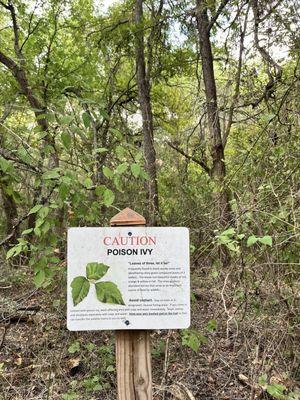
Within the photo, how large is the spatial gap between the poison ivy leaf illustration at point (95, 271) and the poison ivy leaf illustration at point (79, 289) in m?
0.03

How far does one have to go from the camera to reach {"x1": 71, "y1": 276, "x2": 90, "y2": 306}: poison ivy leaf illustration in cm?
176

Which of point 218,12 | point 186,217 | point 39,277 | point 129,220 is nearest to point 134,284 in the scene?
point 129,220

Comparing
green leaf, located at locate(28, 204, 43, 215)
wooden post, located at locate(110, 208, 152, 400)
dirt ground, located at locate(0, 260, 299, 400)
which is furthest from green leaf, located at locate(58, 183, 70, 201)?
dirt ground, located at locate(0, 260, 299, 400)

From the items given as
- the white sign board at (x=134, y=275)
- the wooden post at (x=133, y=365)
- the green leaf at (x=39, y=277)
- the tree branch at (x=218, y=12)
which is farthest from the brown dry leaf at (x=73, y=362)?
the tree branch at (x=218, y=12)

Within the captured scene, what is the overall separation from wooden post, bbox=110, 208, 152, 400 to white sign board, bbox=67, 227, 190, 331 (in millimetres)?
86

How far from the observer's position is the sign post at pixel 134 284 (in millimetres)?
1856

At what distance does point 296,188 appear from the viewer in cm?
293

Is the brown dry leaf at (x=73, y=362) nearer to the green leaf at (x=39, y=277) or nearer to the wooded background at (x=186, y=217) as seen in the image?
the wooded background at (x=186, y=217)

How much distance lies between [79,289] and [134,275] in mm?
263

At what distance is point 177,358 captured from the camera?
3.58 m

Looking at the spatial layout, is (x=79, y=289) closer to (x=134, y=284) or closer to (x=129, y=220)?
(x=134, y=284)

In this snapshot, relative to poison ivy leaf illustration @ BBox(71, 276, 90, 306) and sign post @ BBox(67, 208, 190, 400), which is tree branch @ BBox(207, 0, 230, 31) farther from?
poison ivy leaf illustration @ BBox(71, 276, 90, 306)

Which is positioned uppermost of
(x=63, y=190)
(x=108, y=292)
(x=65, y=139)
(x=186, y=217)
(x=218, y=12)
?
(x=218, y=12)

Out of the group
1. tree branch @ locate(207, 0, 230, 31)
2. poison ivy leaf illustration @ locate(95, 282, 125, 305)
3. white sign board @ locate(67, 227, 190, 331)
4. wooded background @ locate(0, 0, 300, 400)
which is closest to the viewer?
poison ivy leaf illustration @ locate(95, 282, 125, 305)
